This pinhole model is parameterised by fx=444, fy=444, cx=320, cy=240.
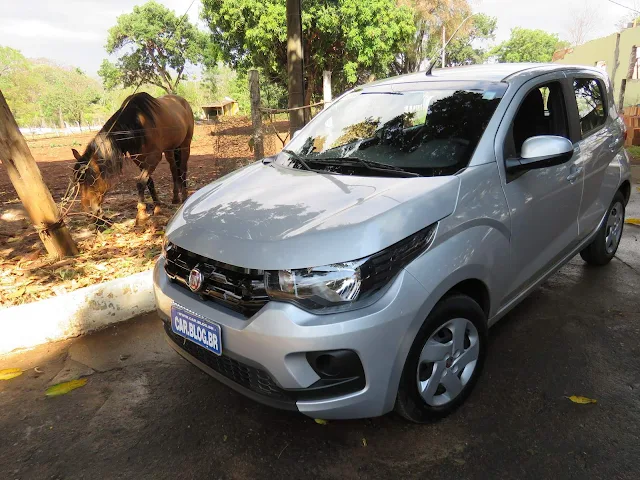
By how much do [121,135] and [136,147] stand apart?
0.30 m

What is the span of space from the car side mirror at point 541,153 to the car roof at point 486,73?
1.82 feet

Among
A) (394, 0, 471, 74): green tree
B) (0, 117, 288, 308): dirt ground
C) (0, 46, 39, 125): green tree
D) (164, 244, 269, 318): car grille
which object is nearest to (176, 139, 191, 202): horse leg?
(0, 117, 288, 308): dirt ground

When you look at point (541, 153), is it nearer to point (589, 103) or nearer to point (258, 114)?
point (589, 103)

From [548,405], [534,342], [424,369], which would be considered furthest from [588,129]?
[424,369]

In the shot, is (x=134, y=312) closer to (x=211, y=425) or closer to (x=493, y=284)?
(x=211, y=425)

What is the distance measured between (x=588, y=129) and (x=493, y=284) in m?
1.83

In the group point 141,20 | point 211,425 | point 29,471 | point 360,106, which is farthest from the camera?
point 141,20

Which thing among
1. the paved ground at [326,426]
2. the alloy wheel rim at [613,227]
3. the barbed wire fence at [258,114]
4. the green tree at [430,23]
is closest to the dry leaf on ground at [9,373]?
the paved ground at [326,426]

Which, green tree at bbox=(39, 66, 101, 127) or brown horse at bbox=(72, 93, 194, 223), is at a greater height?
green tree at bbox=(39, 66, 101, 127)

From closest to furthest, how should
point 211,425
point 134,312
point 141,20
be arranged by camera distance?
point 211,425, point 134,312, point 141,20

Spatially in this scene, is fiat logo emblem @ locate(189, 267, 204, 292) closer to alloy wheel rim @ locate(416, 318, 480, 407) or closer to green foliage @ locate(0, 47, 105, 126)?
alloy wheel rim @ locate(416, 318, 480, 407)

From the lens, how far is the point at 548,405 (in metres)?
2.48

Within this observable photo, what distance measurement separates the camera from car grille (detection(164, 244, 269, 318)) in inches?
77.9

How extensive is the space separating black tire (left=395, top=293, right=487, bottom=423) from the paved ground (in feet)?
0.39
